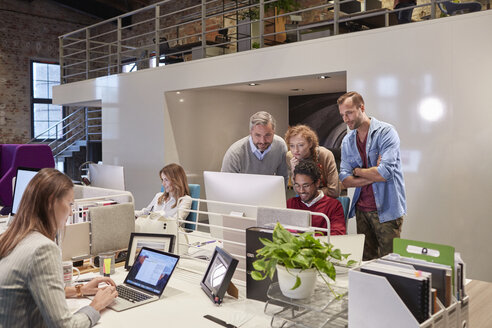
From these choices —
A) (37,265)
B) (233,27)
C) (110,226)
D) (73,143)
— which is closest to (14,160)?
(110,226)

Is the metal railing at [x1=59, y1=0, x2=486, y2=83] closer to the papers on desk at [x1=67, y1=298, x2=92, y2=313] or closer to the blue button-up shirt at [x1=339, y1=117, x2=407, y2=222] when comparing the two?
the blue button-up shirt at [x1=339, y1=117, x2=407, y2=222]

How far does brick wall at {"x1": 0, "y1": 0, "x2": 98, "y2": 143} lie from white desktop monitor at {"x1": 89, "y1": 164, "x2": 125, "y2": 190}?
289 inches

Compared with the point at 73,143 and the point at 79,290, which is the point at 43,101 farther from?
the point at 79,290

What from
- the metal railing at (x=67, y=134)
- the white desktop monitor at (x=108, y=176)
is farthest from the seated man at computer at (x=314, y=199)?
the metal railing at (x=67, y=134)

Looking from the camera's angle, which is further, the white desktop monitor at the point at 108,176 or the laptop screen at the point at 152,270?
the white desktop monitor at the point at 108,176

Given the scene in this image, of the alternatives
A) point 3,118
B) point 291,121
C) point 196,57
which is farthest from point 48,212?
point 3,118

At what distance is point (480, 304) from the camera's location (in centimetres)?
175

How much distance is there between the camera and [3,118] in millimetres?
10219

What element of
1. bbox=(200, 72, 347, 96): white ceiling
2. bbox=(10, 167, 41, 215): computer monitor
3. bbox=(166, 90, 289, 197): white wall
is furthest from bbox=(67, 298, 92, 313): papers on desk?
bbox=(166, 90, 289, 197): white wall

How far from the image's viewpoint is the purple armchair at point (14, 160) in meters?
4.40

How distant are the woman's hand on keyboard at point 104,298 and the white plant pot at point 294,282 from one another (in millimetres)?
728

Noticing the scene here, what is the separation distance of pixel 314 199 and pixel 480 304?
3.49 ft

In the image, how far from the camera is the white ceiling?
5363 millimetres

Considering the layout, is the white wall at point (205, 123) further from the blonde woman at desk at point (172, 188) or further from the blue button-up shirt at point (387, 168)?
the blue button-up shirt at point (387, 168)
